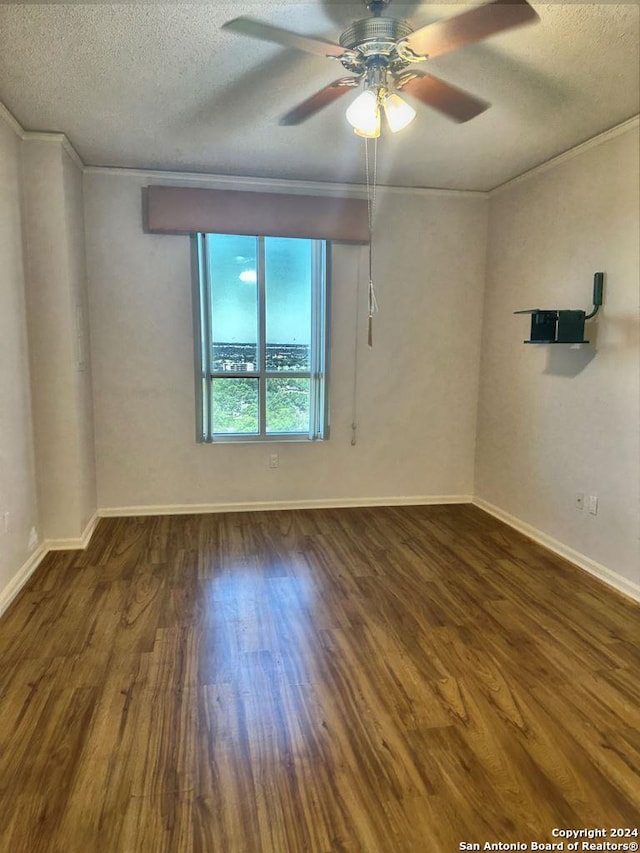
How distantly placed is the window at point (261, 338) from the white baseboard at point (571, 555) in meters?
1.62

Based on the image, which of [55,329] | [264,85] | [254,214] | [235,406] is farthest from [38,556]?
[264,85]

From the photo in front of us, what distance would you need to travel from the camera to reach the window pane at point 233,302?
3857 millimetres

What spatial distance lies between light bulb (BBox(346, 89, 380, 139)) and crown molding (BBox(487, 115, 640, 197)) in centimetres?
167

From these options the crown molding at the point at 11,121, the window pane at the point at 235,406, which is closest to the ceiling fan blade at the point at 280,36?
the crown molding at the point at 11,121

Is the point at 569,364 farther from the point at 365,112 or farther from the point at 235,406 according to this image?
the point at 235,406

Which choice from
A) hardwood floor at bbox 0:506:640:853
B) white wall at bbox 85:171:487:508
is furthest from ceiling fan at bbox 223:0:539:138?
hardwood floor at bbox 0:506:640:853

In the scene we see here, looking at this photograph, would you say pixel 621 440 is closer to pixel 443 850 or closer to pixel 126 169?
pixel 443 850

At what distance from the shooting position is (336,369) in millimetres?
4090

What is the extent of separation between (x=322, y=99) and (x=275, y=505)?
296 centimetres

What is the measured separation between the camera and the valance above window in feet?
11.8

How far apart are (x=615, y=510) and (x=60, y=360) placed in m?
3.55

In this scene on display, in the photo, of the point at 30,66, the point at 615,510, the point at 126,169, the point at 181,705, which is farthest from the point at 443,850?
the point at 126,169

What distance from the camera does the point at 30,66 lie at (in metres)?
2.23

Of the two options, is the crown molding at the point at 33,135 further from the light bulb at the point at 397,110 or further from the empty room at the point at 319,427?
the light bulb at the point at 397,110
